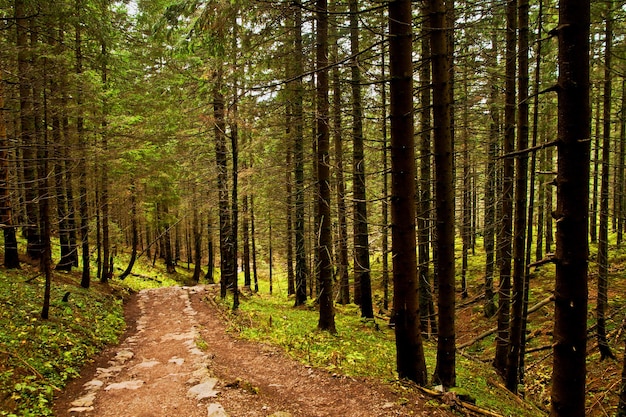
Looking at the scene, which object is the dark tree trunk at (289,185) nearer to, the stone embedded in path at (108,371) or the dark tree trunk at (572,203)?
the stone embedded in path at (108,371)

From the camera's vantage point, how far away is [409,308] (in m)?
6.06

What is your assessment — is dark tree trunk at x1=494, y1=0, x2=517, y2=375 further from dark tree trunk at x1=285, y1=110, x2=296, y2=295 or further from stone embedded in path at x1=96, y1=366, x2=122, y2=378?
stone embedded in path at x1=96, y1=366, x2=122, y2=378

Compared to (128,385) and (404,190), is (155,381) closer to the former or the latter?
(128,385)

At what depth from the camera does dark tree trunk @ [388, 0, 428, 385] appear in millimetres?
5715

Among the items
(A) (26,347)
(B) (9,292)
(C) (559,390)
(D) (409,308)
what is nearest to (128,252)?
(B) (9,292)

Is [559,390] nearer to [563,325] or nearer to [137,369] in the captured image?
[563,325]

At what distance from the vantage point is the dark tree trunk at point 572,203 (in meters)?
3.47

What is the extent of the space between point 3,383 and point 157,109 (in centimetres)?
1655

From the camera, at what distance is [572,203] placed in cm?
355

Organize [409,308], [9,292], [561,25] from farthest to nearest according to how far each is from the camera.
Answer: [9,292], [409,308], [561,25]

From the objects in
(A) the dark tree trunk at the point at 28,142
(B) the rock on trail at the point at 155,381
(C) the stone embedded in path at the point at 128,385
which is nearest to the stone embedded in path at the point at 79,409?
(B) the rock on trail at the point at 155,381

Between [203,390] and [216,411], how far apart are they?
3.25ft

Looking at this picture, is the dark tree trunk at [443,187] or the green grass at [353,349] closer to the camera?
the dark tree trunk at [443,187]

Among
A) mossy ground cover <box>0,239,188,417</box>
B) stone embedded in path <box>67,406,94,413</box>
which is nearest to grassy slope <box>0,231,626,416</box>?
mossy ground cover <box>0,239,188,417</box>
